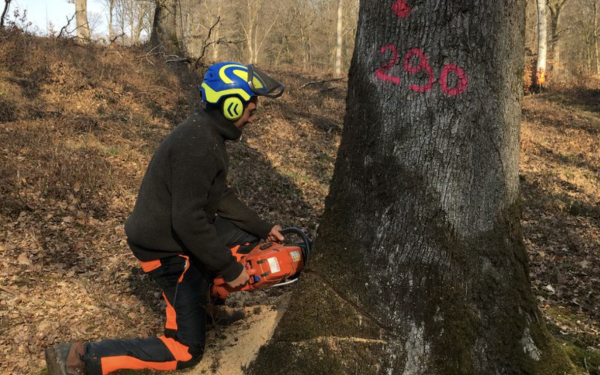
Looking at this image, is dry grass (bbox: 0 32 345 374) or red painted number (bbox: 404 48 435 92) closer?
red painted number (bbox: 404 48 435 92)

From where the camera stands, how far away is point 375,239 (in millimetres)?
2617

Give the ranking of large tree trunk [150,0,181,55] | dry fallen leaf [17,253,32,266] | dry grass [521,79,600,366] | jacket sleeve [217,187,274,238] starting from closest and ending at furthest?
jacket sleeve [217,187,274,238] → dry grass [521,79,600,366] → dry fallen leaf [17,253,32,266] → large tree trunk [150,0,181,55]

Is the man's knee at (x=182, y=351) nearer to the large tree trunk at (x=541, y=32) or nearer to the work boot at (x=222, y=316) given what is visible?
the work boot at (x=222, y=316)

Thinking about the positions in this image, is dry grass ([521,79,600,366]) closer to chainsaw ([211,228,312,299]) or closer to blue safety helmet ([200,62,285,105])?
chainsaw ([211,228,312,299])

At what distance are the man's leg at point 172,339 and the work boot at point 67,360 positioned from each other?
0.05 metres

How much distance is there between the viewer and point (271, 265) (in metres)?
3.12

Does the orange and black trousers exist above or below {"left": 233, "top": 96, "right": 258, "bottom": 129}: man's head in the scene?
below

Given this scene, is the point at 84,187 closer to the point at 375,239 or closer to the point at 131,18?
the point at 375,239

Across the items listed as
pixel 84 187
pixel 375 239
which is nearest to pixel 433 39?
pixel 375 239

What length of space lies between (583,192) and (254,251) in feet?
25.4

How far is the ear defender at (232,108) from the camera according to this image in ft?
Result: 9.55

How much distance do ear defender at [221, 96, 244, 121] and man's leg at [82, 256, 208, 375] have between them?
0.96m

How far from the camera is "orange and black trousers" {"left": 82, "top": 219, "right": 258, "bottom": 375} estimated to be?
115 inches

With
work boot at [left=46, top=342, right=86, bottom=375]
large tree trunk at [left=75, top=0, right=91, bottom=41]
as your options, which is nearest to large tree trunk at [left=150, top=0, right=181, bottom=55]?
large tree trunk at [left=75, top=0, right=91, bottom=41]
